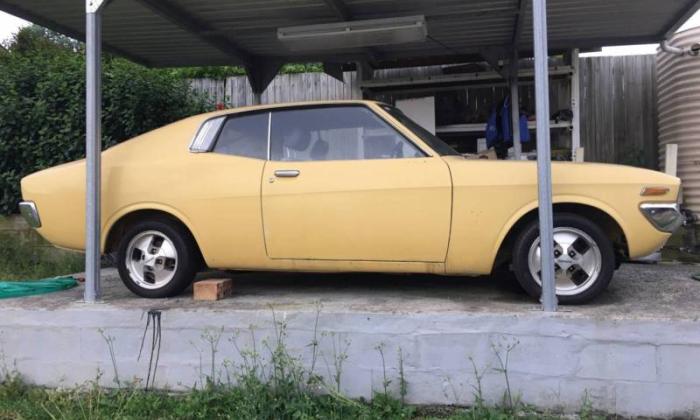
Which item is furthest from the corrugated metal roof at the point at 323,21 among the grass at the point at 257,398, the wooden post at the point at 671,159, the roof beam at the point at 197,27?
the grass at the point at 257,398

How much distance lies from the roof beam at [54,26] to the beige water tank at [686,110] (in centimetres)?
698

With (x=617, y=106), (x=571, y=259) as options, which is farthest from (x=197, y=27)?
(x=617, y=106)

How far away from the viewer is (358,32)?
5742 millimetres

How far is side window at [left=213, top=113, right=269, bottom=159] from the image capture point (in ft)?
14.6

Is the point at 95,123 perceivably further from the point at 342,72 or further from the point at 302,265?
the point at 342,72

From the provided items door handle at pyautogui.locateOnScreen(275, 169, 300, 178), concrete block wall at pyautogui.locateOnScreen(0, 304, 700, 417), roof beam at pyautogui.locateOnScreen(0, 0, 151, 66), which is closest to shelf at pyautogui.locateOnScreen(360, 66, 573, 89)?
roof beam at pyautogui.locateOnScreen(0, 0, 151, 66)

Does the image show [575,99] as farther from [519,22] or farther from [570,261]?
[570,261]

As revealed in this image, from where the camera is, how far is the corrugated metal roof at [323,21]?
5.75 meters

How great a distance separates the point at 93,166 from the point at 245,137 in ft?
3.86

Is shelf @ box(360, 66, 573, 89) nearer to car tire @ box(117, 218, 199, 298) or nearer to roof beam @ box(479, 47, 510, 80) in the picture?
roof beam @ box(479, 47, 510, 80)

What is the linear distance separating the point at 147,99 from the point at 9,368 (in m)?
4.19

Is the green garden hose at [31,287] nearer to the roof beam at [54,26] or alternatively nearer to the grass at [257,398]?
the grass at [257,398]

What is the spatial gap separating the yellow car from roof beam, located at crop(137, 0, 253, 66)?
5.80 feet

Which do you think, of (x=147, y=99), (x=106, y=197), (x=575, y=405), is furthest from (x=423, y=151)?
(x=147, y=99)
